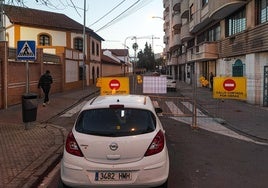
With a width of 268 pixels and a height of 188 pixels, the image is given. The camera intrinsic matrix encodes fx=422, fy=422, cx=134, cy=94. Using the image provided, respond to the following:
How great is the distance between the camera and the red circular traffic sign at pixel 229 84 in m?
13.9

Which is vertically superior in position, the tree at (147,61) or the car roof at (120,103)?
the tree at (147,61)

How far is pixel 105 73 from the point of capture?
6731 cm

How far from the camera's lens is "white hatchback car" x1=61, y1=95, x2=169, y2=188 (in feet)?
18.7

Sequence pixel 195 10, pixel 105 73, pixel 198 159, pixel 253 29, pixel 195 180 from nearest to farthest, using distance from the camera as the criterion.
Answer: pixel 195 180, pixel 198 159, pixel 253 29, pixel 195 10, pixel 105 73

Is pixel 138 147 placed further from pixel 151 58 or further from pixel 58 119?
pixel 151 58

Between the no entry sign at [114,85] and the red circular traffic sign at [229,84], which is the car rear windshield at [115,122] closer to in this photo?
the red circular traffic sign at [229,84]

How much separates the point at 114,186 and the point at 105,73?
61939mm

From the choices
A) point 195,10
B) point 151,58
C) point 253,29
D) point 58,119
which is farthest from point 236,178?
point 151,58

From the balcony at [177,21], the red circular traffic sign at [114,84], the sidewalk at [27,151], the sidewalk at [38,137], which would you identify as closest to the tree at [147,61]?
the balcony at [177,21]

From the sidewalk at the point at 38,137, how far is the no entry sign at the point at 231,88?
1.04 m

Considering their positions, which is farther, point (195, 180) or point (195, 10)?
point (195, 10)

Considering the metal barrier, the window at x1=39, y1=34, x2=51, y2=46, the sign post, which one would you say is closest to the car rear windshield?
the sign post

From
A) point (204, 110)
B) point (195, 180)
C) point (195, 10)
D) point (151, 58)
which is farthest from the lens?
point (151, 58)

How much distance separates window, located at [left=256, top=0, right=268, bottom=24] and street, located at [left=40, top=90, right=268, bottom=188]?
984 centimetres
